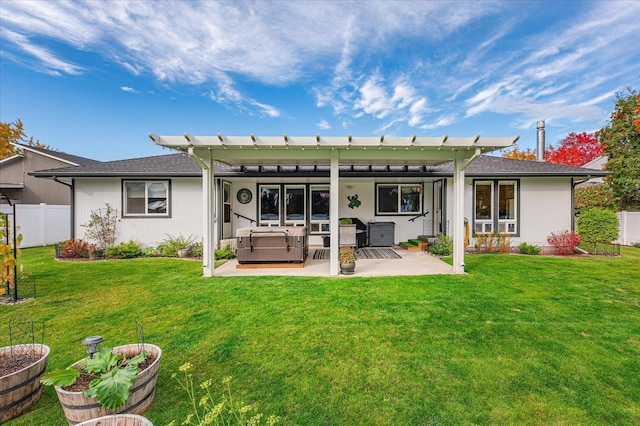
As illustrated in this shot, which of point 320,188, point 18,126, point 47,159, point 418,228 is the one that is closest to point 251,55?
point 320,188

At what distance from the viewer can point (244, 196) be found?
33.4 ft

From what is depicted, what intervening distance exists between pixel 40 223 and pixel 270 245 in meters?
10.6

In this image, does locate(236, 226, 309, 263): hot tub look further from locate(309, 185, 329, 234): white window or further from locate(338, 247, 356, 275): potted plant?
locate(309, 185, 329, 234): white window

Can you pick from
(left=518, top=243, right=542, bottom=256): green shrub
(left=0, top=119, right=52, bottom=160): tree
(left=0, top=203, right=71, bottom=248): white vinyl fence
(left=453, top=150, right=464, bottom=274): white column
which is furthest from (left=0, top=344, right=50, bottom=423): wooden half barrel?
(left=0, top=119, right=52, bottom=160): tree

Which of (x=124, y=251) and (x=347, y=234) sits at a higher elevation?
(x=347, y=234)

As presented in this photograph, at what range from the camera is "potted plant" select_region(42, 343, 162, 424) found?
5.96 ft

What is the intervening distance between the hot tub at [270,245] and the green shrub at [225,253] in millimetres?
1560

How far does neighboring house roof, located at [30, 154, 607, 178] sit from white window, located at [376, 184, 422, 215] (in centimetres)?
82

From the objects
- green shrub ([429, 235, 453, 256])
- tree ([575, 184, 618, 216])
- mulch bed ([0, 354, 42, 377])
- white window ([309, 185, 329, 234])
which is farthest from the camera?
tree ([575, 184, 618, 216])

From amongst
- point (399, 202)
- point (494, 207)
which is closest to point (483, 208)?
point (494, 207)

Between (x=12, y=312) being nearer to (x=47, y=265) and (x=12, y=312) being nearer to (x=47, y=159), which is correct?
(x=47, y=265)

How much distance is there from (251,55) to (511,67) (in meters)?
12.3

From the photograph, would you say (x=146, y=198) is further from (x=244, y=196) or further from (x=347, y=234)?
(x=347, y=234)

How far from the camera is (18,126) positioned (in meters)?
21.6
